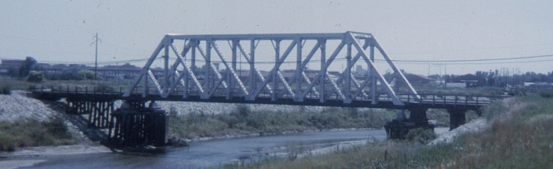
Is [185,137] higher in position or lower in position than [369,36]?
lower

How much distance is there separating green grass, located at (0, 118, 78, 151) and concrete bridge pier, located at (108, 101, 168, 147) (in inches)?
149

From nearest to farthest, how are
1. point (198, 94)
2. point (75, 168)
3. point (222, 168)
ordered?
1. point (222, 168)
2. point (75, 168)
3. point (198, 94)

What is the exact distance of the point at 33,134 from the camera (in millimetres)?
50531

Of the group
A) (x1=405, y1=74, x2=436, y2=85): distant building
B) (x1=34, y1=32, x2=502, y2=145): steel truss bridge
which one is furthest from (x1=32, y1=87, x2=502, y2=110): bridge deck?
(x1=405, y1=74, x2=436, y2=85): distant building

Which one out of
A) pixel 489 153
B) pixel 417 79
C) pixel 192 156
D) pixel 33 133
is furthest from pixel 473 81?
pixel 489 153

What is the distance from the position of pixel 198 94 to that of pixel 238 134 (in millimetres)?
15203

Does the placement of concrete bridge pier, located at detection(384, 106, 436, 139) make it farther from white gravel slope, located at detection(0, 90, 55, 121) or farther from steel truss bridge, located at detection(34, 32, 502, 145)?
white gravel slope, located at detection(0, 90, 55, 121)

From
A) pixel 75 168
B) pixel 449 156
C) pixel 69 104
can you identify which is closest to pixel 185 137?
pixel 69 104

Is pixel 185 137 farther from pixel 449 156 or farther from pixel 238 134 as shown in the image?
pixel 449 156

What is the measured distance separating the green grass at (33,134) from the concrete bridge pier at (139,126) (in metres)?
3.78

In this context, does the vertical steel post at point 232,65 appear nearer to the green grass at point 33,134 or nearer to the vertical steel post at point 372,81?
the vertical steel post at point 372,81

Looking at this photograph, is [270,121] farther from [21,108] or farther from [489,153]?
[489,153]

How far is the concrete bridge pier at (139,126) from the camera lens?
178 feet

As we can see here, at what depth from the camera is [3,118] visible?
5147 centimetres
